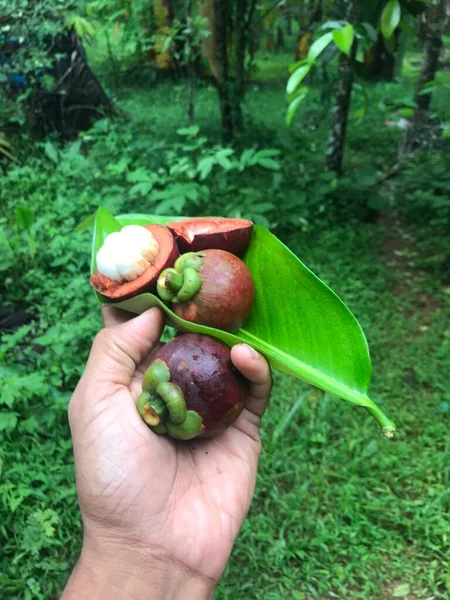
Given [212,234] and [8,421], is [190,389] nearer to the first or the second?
[212,234]

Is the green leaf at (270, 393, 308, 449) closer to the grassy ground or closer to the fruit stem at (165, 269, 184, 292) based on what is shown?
the grassy ground

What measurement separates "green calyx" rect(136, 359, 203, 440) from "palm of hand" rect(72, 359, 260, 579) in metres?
0.09

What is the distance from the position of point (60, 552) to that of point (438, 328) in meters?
2.31

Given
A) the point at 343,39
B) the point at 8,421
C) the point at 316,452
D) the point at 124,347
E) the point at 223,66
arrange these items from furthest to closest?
1. the point at 223,66
2. the point at 316,452
3. the point at 8,421
4. the point at 343,39
5. the point at 124,347

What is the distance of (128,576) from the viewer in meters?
1.27

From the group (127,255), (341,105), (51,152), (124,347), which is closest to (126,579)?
Answer: (124,347)

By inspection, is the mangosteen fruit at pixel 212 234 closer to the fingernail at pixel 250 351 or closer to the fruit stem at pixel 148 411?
the fingernail at pixel 250 351

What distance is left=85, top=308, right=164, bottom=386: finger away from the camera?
1.42 meters

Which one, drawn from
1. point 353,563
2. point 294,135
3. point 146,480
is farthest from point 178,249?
point 294,135

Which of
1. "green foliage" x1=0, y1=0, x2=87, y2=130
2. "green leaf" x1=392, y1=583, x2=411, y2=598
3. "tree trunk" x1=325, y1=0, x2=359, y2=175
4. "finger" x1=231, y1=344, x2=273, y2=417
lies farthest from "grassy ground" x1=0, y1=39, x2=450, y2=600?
"green foliage" x1=0, y1=0, x2=87, y2=130

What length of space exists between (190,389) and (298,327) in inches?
14.0

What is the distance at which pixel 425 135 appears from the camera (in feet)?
15.5

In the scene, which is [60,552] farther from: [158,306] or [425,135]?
[425,135]

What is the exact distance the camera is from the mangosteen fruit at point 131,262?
4.56ft
